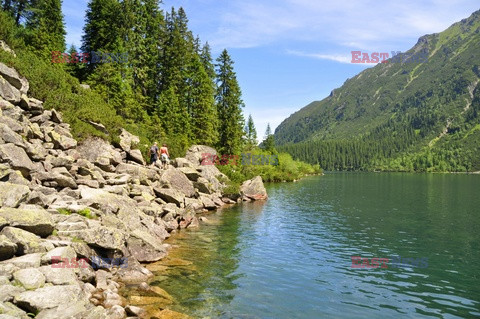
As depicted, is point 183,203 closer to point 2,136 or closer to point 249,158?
point 2,136

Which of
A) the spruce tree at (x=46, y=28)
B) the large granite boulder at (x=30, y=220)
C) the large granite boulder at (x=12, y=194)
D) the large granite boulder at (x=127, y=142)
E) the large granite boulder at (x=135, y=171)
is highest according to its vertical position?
the spruce tree at (x=46, y=28)

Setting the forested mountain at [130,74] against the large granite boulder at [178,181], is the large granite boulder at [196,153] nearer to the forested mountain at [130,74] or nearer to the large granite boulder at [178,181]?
the forested mountain at [130,74]

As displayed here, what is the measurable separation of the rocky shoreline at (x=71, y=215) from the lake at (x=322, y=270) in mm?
2317

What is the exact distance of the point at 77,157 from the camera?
26.2 m

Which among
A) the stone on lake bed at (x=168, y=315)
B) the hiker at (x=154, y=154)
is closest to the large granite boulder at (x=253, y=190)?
the hiker at (x=154, y=154)

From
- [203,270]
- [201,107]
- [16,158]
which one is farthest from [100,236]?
[201,107]

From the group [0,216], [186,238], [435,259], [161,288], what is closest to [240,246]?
[186,238]

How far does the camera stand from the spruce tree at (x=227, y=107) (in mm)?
70750

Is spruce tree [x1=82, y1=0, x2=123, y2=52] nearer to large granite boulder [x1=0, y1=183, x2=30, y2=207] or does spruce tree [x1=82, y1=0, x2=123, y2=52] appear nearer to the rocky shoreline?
the rocky shoreline

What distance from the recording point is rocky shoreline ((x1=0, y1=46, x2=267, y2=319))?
457 inches

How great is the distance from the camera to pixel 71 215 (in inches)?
679

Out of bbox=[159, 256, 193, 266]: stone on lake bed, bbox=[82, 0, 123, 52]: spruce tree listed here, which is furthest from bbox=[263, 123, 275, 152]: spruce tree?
bbox=[159, 256, 193, 266]: stone on lake bed

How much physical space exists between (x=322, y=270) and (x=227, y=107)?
56.3 m

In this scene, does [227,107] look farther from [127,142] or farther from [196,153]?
[127,142]
